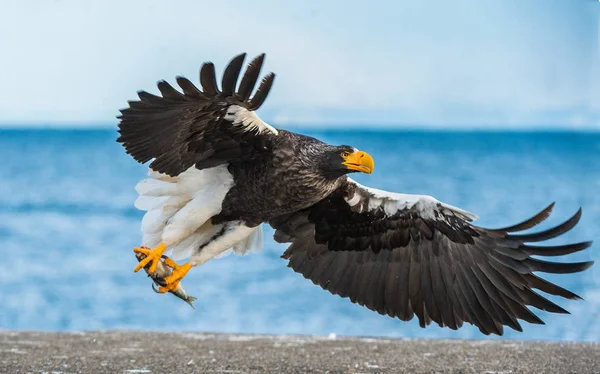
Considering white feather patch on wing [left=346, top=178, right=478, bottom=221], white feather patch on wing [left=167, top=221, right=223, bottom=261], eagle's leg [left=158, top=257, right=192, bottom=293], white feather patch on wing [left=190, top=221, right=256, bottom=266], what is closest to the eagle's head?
white feather patch on wing [left=346, top=178, right=478, bottom=221]

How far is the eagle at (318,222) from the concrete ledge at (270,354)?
49 cm

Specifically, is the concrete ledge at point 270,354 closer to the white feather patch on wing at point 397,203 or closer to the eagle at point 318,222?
the eagle at point 318,222

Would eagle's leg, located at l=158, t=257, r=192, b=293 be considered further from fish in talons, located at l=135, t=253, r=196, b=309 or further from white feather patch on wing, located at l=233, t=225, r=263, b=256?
white feather patch on wing, located at l=233, t=225, r=263, b=256

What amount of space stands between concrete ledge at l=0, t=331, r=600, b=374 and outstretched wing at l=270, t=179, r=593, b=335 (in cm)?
47

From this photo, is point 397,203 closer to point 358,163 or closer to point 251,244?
point 358,163

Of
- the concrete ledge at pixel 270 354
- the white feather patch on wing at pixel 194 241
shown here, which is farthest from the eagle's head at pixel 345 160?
the concrete ledge at pixel 270 354

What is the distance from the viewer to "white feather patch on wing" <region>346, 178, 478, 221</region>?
607cm

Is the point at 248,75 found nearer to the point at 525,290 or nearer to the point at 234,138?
the point at 234,138

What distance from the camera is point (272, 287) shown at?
52.2 ft

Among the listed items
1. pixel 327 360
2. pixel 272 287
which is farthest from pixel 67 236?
pixel 327 360

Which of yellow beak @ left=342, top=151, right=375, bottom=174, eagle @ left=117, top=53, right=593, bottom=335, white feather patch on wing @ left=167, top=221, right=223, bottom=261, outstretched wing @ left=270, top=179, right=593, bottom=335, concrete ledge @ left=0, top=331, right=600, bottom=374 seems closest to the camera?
eagle @ left=117, top=53, right=593, bottom=335

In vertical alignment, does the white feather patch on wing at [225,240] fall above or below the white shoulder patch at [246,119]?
below

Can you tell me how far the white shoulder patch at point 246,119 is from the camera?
522 centimetres

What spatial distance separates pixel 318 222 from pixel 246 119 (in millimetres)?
1366
